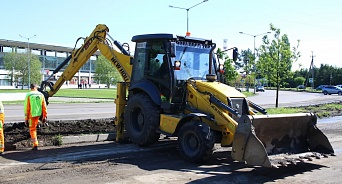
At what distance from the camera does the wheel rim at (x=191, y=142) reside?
26.1 ft

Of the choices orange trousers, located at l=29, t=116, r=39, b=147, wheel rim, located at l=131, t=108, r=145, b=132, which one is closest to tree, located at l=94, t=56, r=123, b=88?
wheel rim, located at l=131, t=108, r=145, b=132

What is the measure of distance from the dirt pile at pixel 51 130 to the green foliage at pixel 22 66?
67804mm

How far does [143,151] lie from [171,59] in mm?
2372

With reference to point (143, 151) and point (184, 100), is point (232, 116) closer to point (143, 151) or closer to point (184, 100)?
point (184, 100)

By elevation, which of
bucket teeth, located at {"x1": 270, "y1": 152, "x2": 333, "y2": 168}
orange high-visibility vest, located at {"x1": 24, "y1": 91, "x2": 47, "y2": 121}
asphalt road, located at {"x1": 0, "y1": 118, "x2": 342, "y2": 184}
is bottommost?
asphalt road, located at {"x1": 0, "y1": 118, "x2": 342, "y2": 184}

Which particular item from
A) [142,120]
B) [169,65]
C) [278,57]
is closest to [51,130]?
[142,120]

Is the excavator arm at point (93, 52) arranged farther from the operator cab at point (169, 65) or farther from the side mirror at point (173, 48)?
the side mirror at point (173, 48)

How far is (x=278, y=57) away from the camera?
76.6 ft

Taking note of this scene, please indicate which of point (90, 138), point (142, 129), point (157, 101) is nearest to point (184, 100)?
point (157, 101)

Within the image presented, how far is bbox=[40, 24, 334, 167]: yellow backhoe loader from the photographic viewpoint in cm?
754

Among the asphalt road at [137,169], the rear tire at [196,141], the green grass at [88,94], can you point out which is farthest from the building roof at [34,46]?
the rear tire at [196,141]

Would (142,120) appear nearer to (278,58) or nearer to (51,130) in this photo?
(51,130)

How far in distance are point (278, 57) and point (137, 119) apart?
1573cm

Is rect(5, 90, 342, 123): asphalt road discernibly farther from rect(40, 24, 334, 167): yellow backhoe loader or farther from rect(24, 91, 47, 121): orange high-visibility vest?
rect(40, 24, 334, 167): yellow backhoe loader
